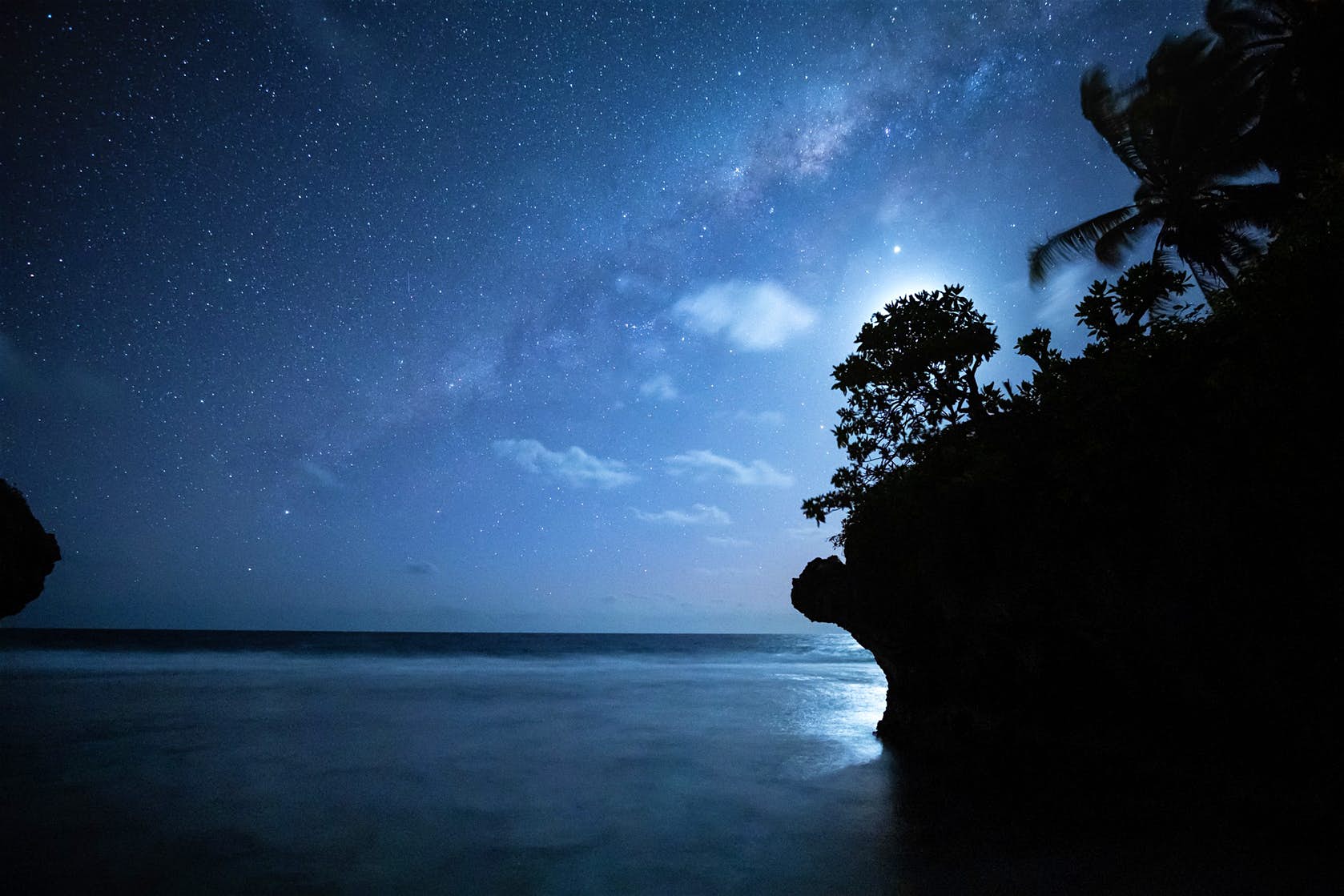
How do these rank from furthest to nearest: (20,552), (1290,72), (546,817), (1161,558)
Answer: (20,552)
(1290,72)
(546,817)
(1161,558)

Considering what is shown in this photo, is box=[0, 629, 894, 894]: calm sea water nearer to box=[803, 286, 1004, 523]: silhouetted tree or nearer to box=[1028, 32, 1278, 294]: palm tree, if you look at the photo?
box=[803, 286, 1004, 523]: silhouetted tree

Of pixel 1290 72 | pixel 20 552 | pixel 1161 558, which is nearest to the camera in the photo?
pixel 1161 558

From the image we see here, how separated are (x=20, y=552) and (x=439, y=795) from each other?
39.7 feet

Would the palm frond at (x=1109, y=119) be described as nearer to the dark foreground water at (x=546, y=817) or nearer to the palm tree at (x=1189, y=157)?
the palm tree at (x=1189, y=157)

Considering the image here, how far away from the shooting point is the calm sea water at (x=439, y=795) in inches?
223

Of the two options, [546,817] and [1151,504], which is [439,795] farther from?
[1151,504]

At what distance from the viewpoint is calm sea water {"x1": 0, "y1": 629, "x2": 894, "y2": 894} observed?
567 cm

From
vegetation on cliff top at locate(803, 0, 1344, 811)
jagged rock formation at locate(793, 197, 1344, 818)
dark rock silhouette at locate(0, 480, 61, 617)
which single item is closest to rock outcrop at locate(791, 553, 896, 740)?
vegetation on cliff top at locate(803, 0, 1344, 811)

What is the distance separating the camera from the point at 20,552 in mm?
12625

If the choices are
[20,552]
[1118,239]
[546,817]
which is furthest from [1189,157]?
[20,552]

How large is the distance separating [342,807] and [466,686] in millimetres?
18919

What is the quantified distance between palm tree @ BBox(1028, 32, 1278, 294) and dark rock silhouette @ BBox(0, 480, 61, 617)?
84.6 ft

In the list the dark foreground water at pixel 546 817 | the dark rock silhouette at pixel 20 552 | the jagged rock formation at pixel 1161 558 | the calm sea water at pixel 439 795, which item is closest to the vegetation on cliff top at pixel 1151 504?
the jagged rock formation at pixel 1161 558

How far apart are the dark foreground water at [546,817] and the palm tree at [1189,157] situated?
1180 centimetres
